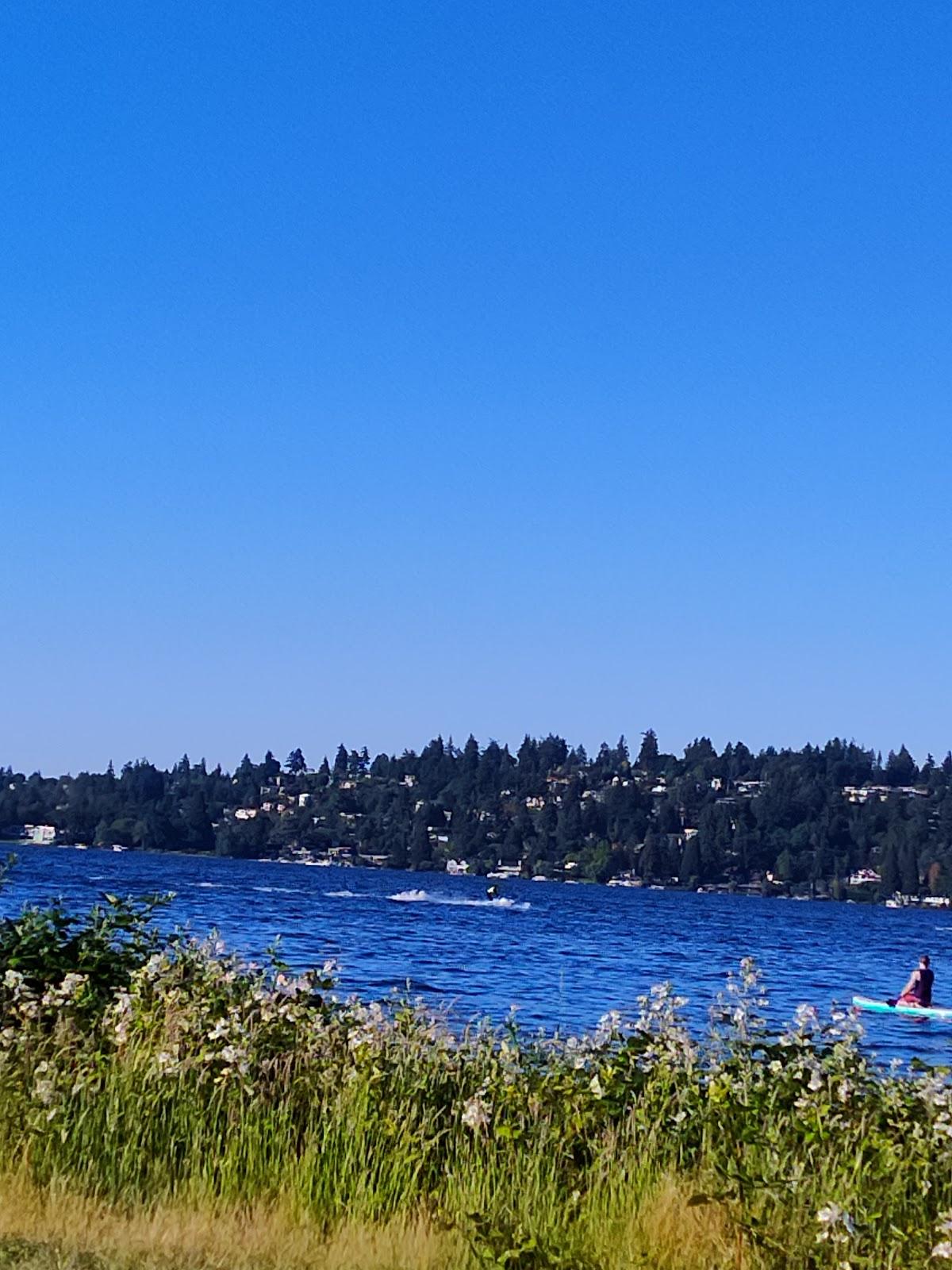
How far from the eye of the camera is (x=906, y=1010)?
127ft

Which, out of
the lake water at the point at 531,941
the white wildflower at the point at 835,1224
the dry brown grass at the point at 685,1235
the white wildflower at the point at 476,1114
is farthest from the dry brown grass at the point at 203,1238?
the lake water at the point at 531,941

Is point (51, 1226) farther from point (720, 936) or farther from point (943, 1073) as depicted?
point (720, 936)

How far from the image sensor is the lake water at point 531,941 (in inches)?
1316

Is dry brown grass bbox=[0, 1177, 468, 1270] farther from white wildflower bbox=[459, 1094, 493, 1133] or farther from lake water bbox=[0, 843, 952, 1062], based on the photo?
lake water bbox=[0, 843, 952, 1062]

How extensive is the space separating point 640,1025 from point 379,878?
6223 inches

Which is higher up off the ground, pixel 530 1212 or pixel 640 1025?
pixel 640 1025

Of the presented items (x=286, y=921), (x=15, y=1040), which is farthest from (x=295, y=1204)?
(x=286, y=921)

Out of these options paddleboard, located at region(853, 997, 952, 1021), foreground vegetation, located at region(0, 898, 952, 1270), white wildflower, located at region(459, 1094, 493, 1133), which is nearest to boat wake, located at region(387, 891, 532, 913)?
paddleboard, located at region(853, 997, 952, 1021)

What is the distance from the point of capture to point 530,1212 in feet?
27.2

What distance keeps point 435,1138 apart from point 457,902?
110 m

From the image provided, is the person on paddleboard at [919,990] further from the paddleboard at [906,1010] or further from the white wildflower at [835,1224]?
the white wildflower at [835,1224]

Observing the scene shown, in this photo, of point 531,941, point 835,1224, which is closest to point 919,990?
point 531,941

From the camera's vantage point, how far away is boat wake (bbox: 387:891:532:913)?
366 ft

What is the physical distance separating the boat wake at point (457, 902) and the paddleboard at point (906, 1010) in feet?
216
